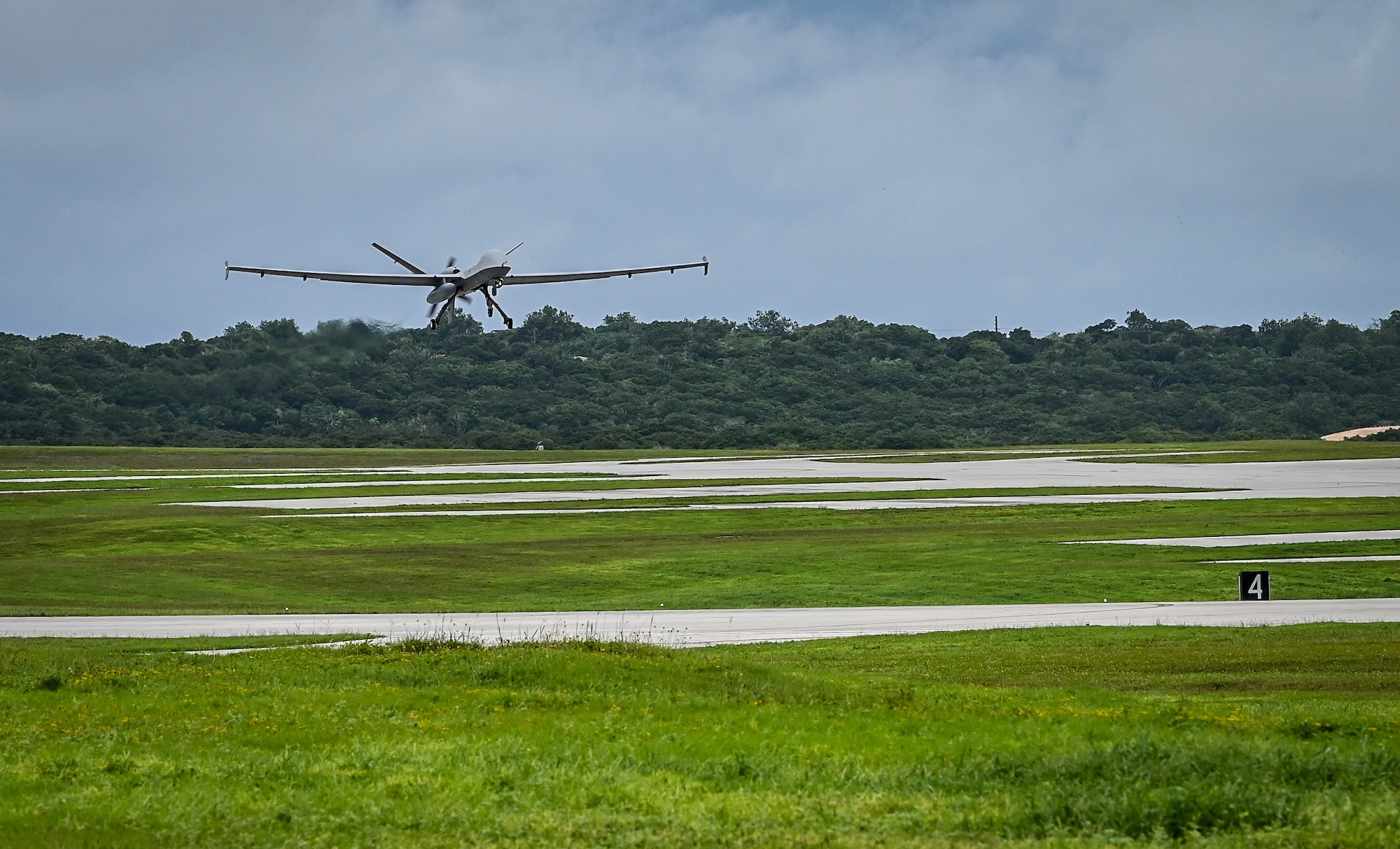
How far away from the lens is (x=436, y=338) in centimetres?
16350

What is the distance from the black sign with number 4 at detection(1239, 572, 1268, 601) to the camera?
33.0 metres

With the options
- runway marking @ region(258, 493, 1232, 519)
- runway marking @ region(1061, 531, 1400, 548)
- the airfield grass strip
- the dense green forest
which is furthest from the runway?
the dense green forest

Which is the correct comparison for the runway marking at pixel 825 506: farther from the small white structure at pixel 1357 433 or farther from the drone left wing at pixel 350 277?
the small white structure at pixel 1357 433

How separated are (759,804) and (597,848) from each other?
168cm

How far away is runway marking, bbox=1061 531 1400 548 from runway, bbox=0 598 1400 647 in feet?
39.1

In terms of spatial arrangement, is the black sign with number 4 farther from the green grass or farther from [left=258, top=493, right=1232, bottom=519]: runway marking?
[left=258, top=493, right=1232, bottom=519]: runway marking

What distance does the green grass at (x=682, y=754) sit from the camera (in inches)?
461

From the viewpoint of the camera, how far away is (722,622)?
3198 centimetres

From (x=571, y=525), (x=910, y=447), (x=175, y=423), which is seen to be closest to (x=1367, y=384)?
(x=910, y=447)

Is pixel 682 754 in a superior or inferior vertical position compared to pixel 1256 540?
superior

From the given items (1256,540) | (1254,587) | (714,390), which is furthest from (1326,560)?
(714,390)

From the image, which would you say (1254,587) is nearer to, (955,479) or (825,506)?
(825,506)

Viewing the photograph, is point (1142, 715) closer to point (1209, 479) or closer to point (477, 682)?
point (477, 682)

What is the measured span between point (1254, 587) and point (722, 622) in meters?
11.6
